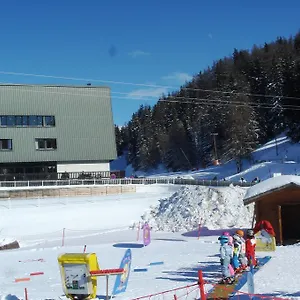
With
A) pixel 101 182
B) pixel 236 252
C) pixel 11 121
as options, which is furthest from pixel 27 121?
pixel 236 252

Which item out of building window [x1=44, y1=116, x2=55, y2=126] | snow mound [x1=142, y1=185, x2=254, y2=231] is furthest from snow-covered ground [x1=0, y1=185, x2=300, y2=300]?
building window [x1=44, y1=116, x2=55, y2=126]

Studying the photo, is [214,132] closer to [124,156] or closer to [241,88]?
[241,88]

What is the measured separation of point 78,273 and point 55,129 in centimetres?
3858

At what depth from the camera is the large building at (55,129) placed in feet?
151

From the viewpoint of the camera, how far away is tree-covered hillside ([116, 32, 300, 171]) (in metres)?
70.6

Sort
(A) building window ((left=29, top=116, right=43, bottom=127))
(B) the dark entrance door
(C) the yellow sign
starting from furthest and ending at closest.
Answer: (A) building window ((left=29, top=116, right=43, bottom=127))
(B) the dark entrance door
(C) the yellow sign

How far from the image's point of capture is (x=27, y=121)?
154 ft

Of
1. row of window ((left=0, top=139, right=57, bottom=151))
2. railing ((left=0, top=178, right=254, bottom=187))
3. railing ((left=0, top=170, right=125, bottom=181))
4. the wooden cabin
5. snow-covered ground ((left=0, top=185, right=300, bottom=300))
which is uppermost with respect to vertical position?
row of window ((left=0, top=139, right=57, bottom=151))

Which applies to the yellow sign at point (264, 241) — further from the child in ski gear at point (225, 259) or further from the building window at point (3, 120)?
the building window at point (3, 120)

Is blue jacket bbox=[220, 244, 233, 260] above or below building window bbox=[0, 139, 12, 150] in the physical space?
below

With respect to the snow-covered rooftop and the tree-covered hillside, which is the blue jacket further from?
the tree-covered hillside

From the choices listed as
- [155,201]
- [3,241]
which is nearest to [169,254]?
[3,241]

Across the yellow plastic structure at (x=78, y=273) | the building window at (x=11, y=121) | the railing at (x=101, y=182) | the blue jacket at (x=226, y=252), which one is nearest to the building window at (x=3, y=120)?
the building window at (x=11, y=121)

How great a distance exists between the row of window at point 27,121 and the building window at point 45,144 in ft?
4.76
